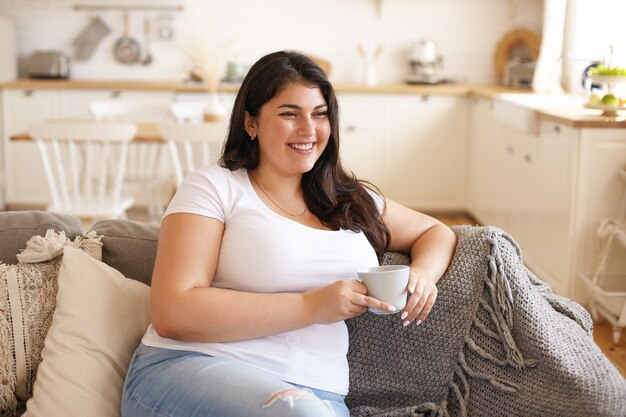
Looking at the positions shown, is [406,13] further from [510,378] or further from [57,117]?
[510,378]

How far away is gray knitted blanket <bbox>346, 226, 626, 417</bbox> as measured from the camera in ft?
6.16

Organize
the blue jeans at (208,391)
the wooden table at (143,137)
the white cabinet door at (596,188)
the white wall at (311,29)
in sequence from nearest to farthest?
the blue jeans at (208,391) → the white cabinet door at (596,188) → the wooden table at (143,137) → the white wall at (311,29)

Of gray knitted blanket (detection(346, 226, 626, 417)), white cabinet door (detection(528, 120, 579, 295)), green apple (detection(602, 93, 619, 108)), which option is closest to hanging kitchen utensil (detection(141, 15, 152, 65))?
white cabinet door (detection(528, 120, 579, 295))

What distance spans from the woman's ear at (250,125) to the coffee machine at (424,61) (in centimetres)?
430

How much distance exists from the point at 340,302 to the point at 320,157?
0.47m

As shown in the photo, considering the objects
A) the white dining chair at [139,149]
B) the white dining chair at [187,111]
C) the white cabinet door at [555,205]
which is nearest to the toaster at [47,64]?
the white dining chair at [139,149]

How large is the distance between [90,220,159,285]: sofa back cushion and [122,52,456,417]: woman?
0.31 metres

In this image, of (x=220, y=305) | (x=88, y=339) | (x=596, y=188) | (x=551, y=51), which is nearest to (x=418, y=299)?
(x=220, y=305)

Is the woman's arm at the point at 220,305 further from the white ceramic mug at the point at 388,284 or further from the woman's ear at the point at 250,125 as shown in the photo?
the woman's ear at the point at 250,125

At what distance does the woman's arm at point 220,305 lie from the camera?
1.71 m

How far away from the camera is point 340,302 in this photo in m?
1.69

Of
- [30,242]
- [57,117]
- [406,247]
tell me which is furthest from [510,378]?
[57,117]

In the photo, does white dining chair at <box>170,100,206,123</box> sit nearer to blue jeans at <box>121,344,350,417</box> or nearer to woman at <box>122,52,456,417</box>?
woman at <box>122,52,456,417</box>

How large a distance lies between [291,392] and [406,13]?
5193 millimetres
